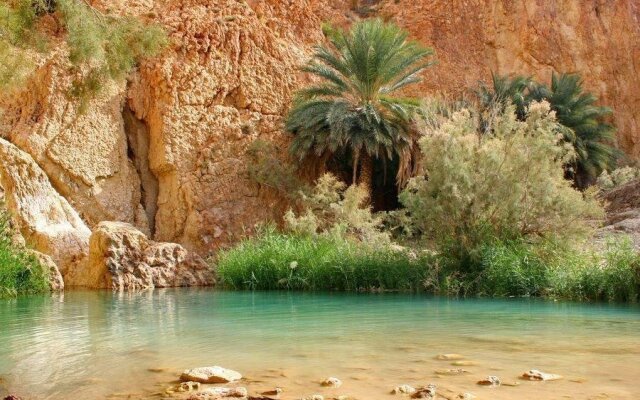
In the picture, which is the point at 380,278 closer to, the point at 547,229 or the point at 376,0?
the point at 547,229

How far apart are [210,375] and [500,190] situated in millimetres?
8947

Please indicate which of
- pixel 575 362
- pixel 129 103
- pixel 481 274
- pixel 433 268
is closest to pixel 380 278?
pixel 433 268

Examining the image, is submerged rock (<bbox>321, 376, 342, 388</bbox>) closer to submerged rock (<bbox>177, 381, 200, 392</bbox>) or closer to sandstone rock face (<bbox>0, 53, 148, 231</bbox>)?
submerged rock (<bbox>177, 381, 200, 392</bbox>)

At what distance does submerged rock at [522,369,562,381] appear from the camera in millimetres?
4027

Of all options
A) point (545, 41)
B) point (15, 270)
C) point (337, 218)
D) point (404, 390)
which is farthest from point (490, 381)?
point (545, 41)

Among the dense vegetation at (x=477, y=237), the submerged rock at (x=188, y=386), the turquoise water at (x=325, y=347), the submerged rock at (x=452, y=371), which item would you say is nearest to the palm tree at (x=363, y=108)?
the dense vegetation at (x=477, y=237)

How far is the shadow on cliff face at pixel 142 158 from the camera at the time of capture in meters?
22.4

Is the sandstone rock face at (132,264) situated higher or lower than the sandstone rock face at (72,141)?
lower

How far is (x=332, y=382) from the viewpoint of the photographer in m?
3.99

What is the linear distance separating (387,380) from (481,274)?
808 centimetres

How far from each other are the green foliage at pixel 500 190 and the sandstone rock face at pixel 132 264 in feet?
20.7

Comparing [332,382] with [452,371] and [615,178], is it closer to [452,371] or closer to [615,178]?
[452,371]

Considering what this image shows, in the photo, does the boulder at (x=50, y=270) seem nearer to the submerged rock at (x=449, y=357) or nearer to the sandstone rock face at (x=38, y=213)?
the sandstone rock face at (x=38, y=213)

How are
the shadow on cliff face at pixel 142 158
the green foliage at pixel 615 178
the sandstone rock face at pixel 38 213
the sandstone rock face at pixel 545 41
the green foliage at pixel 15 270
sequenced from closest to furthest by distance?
the green foliage at pixel 15 270, the sandstone rock face at pixel 38 213, the shadow on cliff face at pixel 142 158, the green foliage at pixel 615 178, the sandstone rock face at pixel 545 41
